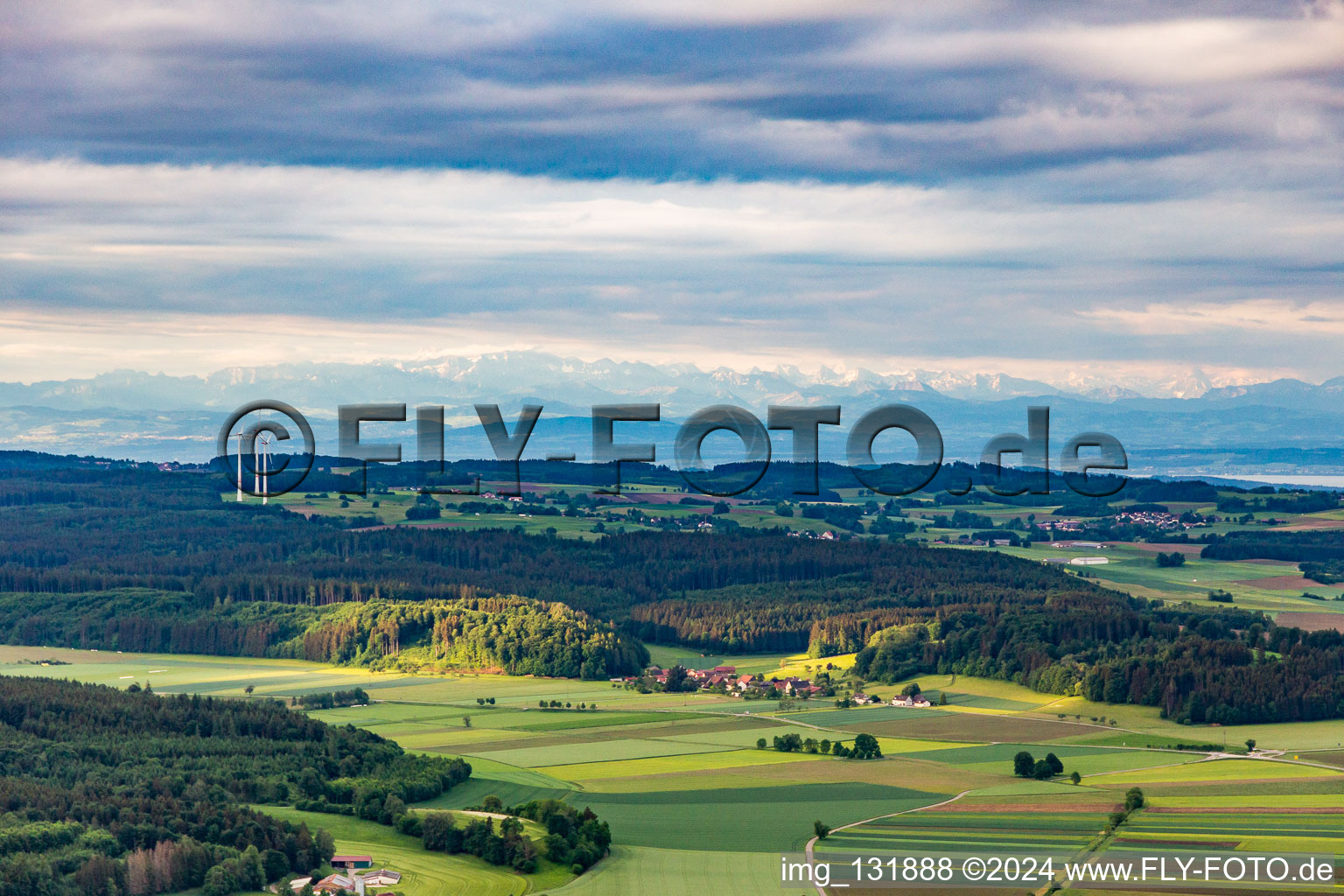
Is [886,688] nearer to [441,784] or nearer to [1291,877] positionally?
[441,784]

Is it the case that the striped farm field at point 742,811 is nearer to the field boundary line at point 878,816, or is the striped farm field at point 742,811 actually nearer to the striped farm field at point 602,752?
the field boundary line at point 878,816

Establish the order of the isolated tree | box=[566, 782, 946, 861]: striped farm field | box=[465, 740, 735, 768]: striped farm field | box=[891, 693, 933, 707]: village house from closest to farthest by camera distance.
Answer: box=[566, 782, 946, 861]: striped farm field
the isolated tree
box=[465, 740, 735, 768]: striped farm field
box=[891, 693, 933, 707]: village house

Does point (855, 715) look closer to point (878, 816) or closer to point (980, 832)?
point (878, 816)

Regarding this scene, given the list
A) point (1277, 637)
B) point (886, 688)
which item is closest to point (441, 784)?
point (886, 688)

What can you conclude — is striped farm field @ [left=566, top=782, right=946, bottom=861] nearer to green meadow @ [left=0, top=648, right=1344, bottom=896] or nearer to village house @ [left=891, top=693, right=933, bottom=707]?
green meadow @ [left=0, top=648, right=1344, bottom=896]

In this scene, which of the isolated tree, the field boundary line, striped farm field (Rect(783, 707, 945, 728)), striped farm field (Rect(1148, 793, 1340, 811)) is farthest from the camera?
striped farm field (Rect(783, 707, 945, 728))

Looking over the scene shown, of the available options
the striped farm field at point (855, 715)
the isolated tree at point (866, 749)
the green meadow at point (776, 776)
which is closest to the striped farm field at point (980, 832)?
the green meadow at point (776, 776)

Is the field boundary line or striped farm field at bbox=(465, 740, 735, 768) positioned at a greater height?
the field boundary line

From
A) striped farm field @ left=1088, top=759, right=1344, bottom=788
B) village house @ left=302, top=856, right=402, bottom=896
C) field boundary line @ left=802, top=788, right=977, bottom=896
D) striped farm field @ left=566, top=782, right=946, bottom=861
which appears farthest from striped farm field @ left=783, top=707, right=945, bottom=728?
village house @ left=302, top=856, right=402, bottom=896
